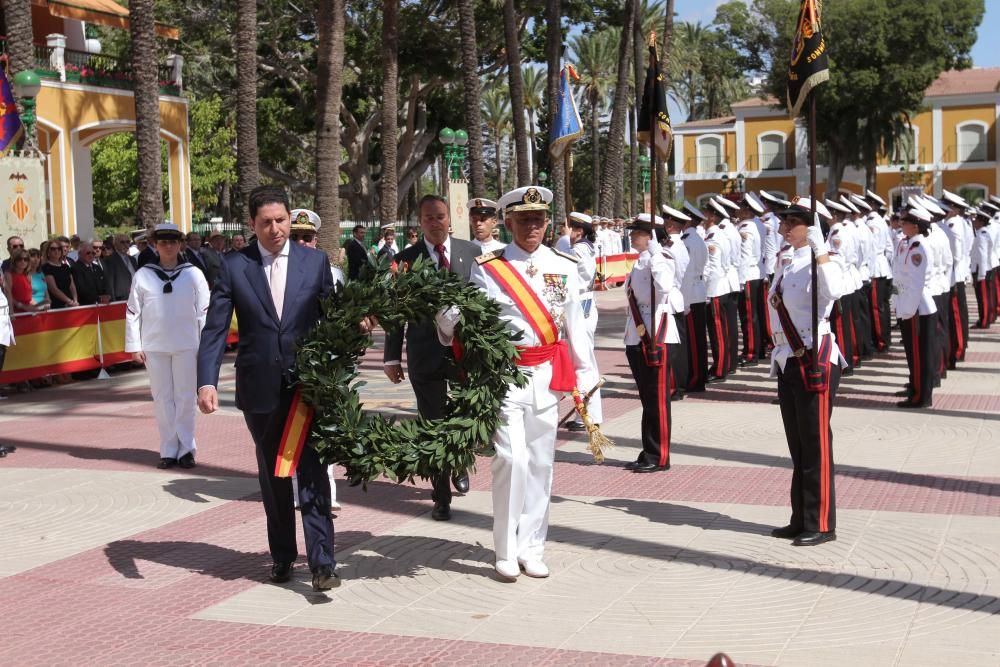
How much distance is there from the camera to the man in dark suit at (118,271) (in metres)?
18.2

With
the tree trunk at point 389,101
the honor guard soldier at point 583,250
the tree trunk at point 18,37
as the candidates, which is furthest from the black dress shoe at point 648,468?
the tree trunk at point 389,101

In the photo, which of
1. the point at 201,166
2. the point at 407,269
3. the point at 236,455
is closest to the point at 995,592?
the point at 407,269

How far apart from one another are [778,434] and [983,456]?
73.6 inches

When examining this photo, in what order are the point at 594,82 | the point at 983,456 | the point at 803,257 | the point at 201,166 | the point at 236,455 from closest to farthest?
the point at 803,257, the point at 983,456, the point at 236,455, the point at 201,166, the point at 594,82

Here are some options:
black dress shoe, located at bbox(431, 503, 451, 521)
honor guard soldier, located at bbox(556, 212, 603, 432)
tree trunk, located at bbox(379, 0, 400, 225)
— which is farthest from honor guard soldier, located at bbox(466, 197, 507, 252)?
tree trunk, located at bbox(379, 0, 400, 225)

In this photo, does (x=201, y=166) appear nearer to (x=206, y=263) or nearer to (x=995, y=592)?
(x=206, y=263)

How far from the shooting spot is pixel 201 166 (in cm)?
5291

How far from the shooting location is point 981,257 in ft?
68.8

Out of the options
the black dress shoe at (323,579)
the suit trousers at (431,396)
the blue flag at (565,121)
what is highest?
the blue flag at (565,121)

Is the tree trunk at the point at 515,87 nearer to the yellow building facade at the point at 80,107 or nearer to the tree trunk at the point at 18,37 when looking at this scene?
the yellow building facade at the point at 80,107

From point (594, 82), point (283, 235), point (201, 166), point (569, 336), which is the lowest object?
point (569, 336)

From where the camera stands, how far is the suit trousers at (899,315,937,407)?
507 inches

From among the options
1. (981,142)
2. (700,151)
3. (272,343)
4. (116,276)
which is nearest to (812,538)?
(272,343)

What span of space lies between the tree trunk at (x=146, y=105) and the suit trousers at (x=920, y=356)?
13.2 m
